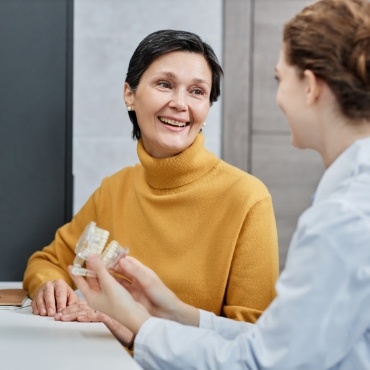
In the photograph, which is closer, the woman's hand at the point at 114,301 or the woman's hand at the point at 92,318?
the woman's hand at the point at 114,301

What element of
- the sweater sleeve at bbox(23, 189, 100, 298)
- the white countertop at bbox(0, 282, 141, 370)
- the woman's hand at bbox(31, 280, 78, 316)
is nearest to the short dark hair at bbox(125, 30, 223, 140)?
the sweater sleeve at bbox(23, 189, 100, 298)

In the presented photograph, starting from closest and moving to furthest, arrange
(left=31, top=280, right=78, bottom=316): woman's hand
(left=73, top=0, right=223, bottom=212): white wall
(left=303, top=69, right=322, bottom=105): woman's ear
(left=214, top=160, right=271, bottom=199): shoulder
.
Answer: (left=303, top=69, right=322, bottom=105): woman's ear
(left=31, top=280, right=78, bottom=316): woman's hand
(left=214, top=160, right=271, bottom=199): shoulder
(left=73, top=0, right=223, bottom=212): white wall

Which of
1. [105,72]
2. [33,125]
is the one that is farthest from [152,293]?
[105,72]

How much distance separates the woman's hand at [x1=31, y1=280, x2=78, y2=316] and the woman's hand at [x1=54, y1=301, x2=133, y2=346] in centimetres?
4

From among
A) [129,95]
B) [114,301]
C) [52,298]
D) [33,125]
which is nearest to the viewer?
[114,301]

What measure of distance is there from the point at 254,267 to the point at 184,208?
0.23 m

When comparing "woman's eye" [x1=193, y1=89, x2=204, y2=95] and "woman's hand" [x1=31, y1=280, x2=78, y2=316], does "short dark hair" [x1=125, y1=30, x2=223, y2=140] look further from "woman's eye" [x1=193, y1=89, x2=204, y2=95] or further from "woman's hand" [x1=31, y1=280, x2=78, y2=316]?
"woman's hand" [x1=31, y1=280, x2=78, y2=316]

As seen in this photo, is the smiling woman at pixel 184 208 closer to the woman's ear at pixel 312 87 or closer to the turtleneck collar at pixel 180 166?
the turtleneck collar at pixel 180 166

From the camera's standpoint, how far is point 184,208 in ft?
6.05

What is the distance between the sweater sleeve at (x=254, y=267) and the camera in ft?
5.63

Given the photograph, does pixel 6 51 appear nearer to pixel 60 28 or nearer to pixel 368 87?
pixel 60 28

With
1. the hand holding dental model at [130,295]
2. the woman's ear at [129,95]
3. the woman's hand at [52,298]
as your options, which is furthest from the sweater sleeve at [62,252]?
the hand holding dental model at [130,295]

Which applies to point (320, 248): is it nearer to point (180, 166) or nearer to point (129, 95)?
point (180, 166)

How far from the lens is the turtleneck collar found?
1847 mm
